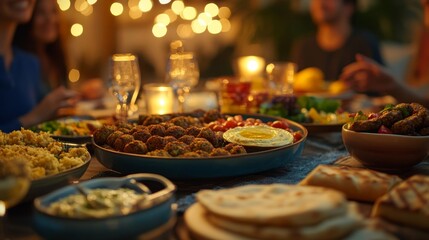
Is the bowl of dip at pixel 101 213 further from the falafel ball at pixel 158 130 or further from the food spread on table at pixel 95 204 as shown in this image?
the falafel ball at pixel 158 130

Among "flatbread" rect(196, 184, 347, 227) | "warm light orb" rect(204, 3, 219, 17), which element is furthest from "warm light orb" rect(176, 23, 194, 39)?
"flatbread" rect(196, 184, 347, 227)

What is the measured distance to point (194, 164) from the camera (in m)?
1.69

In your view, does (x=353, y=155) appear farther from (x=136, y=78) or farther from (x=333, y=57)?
(x=333, y=57)

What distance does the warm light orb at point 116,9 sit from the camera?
25.3 ft

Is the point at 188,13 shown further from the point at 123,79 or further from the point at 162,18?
the point at 123,79

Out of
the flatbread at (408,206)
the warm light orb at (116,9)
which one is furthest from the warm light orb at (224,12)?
the flatbread at (408,206)

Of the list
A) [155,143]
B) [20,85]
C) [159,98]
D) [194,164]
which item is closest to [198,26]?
[20,85]

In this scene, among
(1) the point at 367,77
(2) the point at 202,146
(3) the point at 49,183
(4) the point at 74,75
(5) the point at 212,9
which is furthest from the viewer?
(5) the point at 212,9

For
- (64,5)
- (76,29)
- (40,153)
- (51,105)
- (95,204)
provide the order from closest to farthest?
(95,204) → (40,153) → (51,105) → (64,5) → (76,29)

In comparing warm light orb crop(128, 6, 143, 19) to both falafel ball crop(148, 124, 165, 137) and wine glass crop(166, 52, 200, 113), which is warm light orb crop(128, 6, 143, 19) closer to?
wine glass crop(166, 52, 200, 113)

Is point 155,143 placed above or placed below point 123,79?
below

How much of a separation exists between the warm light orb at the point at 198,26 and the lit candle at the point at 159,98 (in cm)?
506

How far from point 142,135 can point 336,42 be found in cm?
334

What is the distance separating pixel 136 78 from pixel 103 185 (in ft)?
3.80
